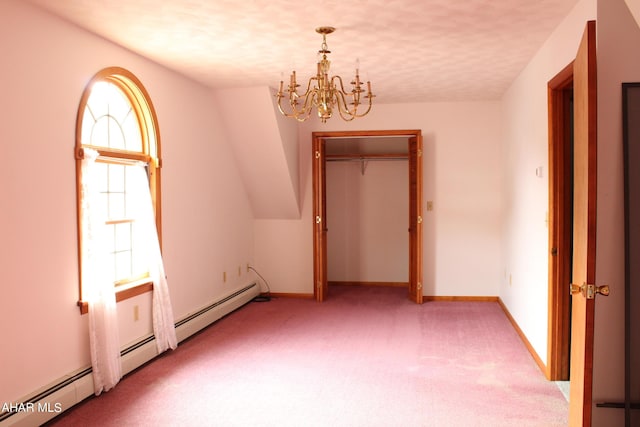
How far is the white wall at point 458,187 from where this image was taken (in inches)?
269

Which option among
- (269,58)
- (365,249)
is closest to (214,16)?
(269,58)

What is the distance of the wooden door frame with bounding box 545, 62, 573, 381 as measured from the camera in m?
3.89

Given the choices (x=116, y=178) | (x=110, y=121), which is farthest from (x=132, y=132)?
(x=116, y=178)

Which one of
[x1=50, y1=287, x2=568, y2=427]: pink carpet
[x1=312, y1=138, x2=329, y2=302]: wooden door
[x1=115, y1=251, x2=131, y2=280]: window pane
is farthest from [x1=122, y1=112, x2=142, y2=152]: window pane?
[x1=312, y1=138, x2=329, y2=302]: wooden door

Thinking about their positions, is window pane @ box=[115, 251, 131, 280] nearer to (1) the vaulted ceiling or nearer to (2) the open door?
(1) the vaulted ceiling

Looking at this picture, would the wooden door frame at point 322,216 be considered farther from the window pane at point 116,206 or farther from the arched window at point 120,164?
the window pane at point 116,206

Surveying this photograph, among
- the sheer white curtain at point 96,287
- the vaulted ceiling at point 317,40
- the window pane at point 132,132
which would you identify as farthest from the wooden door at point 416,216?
the sheer white curtain at point 96,287

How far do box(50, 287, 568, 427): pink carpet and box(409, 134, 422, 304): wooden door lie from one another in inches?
33.4

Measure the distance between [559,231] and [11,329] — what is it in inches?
141

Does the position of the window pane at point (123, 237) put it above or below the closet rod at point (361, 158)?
below

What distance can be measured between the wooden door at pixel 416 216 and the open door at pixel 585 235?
408 centimetres

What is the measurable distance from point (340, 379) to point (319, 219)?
3.13 meters

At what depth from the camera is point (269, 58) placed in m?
4.55

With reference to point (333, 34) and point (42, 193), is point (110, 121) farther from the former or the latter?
point (333, 34)
